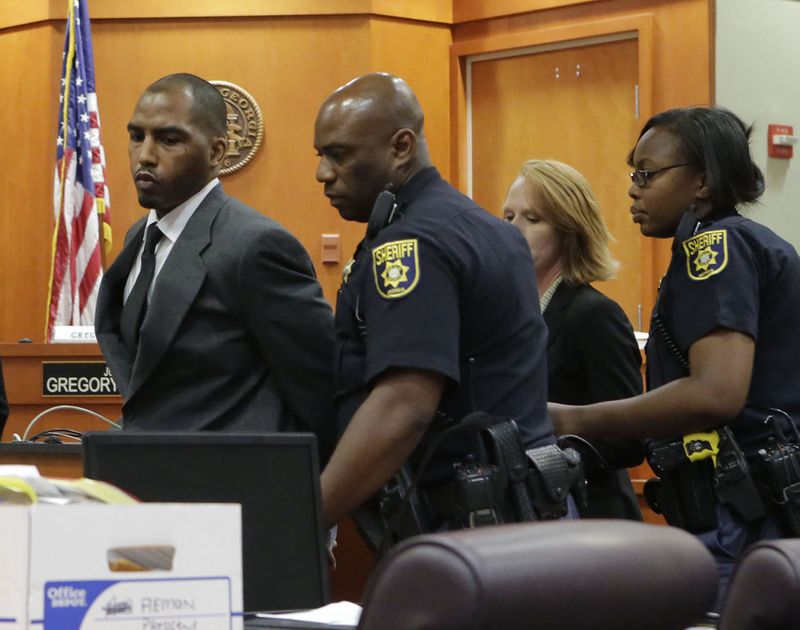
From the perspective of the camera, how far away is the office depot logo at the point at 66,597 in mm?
1236

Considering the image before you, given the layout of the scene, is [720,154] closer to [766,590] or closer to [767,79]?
[766,590]

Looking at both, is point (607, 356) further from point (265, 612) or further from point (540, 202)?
point (265, 612)

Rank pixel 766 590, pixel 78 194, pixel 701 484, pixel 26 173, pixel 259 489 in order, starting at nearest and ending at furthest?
1. pixel 766 590
2. pixel 259 489
3. pixel 701 484
4. pixel 78 194
5. pixel 26 173

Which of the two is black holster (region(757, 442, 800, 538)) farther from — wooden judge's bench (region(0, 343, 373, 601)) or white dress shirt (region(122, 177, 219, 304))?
wooden judge's bench (region(0, 343, 373, 601))

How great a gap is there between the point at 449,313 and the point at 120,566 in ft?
3.30

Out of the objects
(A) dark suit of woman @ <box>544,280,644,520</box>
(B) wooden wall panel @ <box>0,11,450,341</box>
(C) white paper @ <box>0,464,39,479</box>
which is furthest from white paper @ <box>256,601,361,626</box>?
(B) wooden wall panel @ <box>0,11,450,341</box>

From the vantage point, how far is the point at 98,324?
110 inches

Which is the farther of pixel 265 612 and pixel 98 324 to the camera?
pixel 98 324

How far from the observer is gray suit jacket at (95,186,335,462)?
259 centimetres

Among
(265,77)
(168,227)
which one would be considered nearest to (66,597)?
(168,227)

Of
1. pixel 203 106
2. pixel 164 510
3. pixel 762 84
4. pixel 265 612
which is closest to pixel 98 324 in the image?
pixel 203 106

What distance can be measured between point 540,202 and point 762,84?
422 centimetres

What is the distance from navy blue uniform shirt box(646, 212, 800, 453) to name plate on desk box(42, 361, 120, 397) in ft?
10.1

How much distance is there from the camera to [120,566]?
1.30 metres
